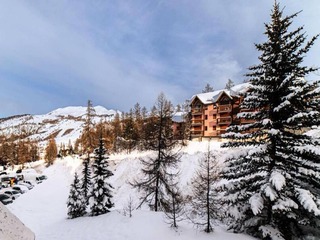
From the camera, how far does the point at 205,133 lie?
57781mm

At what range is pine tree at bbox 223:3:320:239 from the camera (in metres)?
12.8

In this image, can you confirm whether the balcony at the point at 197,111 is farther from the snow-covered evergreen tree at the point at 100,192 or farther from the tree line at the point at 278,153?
the tree line at the point at 278,153

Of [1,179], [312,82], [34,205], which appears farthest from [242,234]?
[1,179]

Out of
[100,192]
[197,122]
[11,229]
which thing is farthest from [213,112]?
[11,229]

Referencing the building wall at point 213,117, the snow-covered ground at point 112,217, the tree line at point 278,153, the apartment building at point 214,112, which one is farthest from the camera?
the building wall at point 213,117

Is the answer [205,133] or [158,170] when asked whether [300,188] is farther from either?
[205,133]

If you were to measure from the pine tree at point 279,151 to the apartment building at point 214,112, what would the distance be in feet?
113

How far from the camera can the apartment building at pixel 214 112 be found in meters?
51.0

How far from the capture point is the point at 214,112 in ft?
183

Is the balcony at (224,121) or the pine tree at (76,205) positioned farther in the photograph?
the balcony at (224,121)

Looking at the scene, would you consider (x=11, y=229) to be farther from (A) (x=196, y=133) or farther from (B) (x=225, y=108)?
(A) (x=196, y=133)

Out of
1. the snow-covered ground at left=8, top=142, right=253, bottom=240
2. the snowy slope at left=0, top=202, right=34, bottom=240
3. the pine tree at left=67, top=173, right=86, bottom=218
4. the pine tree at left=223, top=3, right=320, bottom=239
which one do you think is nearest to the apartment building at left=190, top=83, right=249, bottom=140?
the snow-covered ground at left=8, top=142, right=253, bottom=240

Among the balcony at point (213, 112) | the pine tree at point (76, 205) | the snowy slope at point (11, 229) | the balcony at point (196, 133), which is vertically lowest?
the pine tree at point (76, 205)

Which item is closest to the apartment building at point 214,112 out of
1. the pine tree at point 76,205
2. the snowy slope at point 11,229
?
the pine tree at point 76,205
